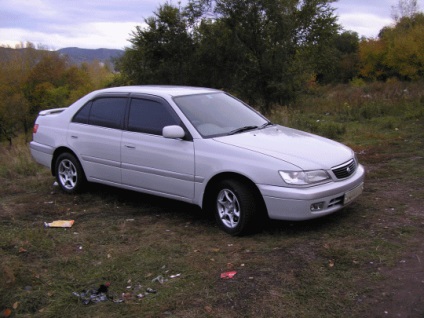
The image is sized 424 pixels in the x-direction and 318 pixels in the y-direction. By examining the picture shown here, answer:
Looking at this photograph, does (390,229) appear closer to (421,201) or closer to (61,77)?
(421,201)

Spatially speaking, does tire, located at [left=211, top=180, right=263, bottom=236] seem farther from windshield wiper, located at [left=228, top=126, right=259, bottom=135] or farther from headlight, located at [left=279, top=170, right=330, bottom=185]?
windshield wiper, located at [left=228, top=126, right=259, bottom=135]

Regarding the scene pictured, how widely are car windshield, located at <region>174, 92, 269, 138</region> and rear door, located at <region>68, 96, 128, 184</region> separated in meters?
0.97

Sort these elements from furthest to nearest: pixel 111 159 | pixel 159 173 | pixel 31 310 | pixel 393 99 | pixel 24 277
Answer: pixel 393 99 < pixel 111 159 < pixel 159 173 < pixel 24 277 < pixel 31 310

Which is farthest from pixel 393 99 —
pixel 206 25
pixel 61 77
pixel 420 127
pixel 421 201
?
pixel 61 77

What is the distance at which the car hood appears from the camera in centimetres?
510

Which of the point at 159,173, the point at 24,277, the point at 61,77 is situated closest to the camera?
the point at 24,277

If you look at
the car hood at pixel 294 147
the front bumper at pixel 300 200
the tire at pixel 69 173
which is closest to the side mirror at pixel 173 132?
the car hood at pixel 294 147

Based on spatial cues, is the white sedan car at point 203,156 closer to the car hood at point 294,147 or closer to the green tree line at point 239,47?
the car hood at point 294,147

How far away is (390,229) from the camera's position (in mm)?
5125

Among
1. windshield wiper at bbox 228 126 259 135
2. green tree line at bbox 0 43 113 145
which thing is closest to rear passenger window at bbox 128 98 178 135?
windshield wiper at bbox 228 126 259 135

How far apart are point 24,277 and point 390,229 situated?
11.9 ft

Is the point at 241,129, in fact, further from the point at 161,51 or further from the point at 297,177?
the point at 161,51

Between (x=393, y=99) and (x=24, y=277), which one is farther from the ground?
(x=393, y=99)

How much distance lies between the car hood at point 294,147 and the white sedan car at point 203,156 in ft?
0.04
